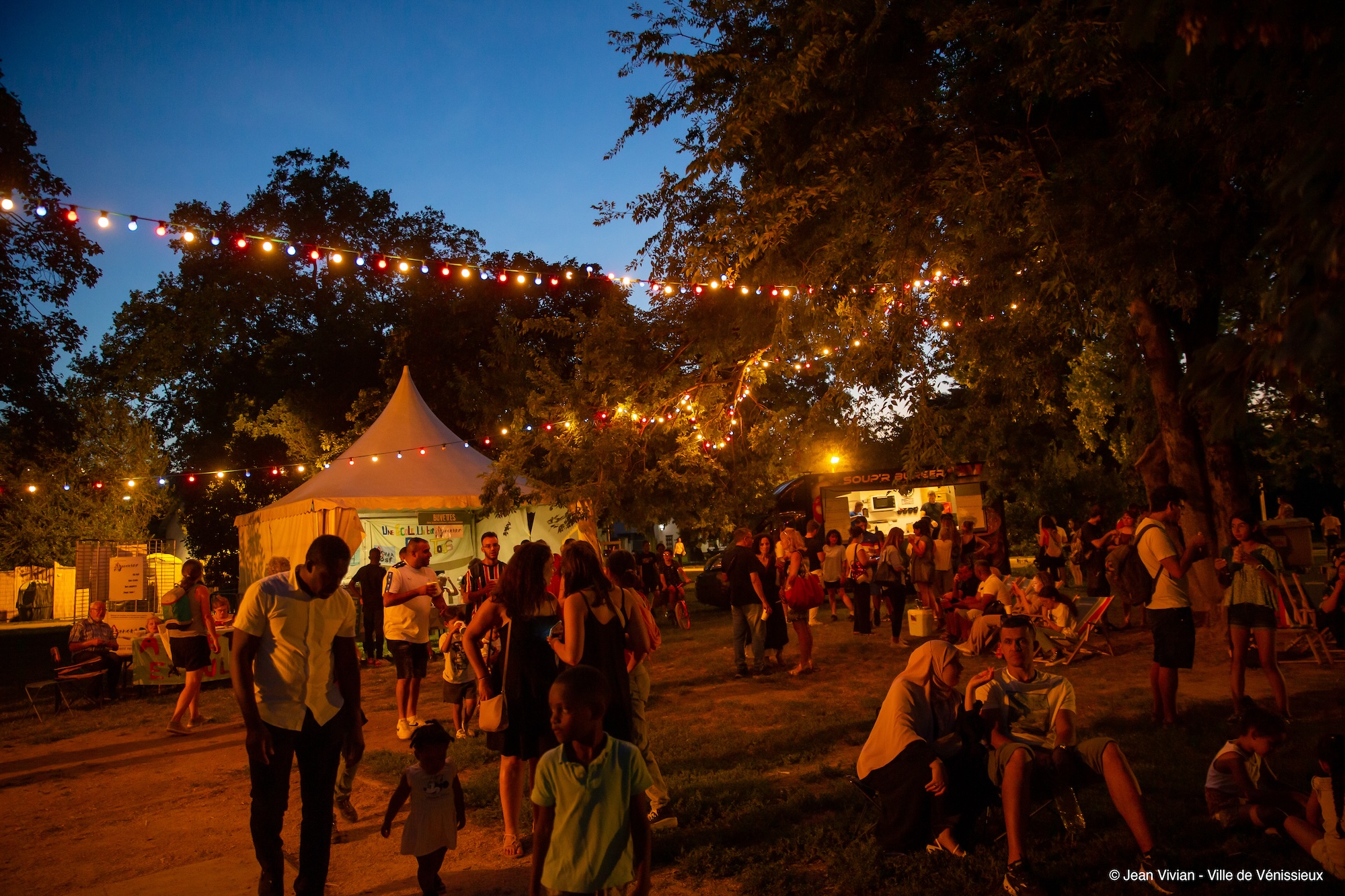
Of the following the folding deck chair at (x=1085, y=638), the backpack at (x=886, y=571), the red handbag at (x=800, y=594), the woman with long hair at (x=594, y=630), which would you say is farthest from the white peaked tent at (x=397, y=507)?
the woman with long hair at (x=594, y=630)

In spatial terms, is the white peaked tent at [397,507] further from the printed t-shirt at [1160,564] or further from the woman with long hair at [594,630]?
the printed t-shirt at [1160,564]

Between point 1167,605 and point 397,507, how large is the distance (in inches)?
467

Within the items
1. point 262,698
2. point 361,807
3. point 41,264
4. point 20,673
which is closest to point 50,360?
point 41,264

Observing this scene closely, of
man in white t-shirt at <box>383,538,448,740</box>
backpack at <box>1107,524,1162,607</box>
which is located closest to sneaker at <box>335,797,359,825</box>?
man in white t-shirt at <box>383,538,448,740</box>

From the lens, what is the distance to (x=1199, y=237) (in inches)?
309

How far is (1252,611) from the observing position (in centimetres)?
620

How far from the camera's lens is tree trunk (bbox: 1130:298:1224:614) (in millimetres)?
9375

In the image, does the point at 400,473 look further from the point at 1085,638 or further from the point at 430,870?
the point at 430,870

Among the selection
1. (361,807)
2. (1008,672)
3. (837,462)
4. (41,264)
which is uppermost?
(41,264)

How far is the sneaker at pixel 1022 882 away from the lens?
3.44m

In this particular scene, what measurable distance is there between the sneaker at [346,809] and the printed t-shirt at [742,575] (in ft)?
16.3

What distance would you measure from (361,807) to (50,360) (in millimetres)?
14700

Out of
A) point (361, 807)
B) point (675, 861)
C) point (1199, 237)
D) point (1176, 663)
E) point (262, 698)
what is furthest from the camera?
point (1199, 237)

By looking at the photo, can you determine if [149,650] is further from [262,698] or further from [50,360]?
[262,698]
